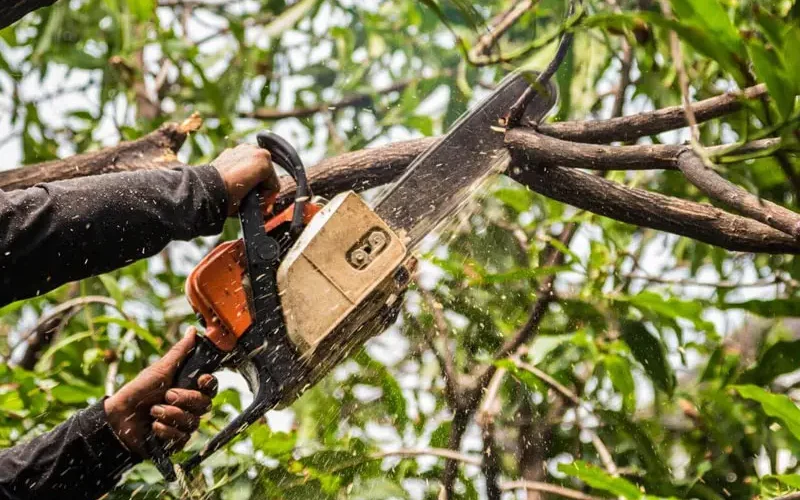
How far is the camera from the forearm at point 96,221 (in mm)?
1434

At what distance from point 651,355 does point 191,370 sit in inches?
44.6

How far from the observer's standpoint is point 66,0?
9.75 feet

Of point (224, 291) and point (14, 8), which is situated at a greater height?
point (14, 8)

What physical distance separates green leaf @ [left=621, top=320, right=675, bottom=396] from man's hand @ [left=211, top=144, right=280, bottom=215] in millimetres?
1044

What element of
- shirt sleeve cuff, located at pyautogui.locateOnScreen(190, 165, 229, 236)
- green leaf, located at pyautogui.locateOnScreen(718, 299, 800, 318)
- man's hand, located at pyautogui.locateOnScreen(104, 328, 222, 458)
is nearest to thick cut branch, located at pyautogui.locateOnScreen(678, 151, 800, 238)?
green leaf, located at pyautogui.locateOnScreen(718, 299, 800, 318)

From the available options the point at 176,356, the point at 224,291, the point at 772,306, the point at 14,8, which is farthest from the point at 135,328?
the point at 772,306

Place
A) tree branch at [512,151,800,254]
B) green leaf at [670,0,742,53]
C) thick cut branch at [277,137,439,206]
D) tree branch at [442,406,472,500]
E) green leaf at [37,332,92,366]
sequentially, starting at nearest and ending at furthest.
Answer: green leaf at [670,0,742,53]
tree branch at [512,151,800,254]
thick cut branch at [277,137,439,206]
tree branch at [442,406,472,500]
green leaf at [37,332,92,366]

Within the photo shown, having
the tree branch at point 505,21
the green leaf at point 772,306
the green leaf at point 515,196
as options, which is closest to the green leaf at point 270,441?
the green leaf at point 515,196

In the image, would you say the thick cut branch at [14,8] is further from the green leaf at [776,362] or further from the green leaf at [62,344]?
the green leaf at [776,362]

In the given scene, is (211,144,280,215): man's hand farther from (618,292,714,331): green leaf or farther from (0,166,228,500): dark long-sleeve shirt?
(618,292,714,331): green leaf

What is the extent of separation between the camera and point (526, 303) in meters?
2.50

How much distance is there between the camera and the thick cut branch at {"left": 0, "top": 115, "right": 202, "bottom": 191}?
209 centimetres

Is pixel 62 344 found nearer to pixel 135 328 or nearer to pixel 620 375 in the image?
pixel 135 328

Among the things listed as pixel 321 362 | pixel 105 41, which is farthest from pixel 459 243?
pixel 105 41
